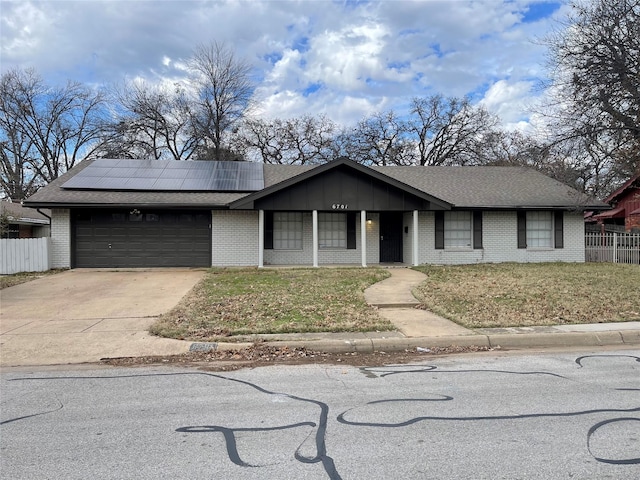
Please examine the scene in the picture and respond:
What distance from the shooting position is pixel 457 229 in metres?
20.0

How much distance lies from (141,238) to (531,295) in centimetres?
1460

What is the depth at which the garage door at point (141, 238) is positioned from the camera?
18.7 meters

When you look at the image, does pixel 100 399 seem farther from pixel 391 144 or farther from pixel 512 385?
pixel 391 144

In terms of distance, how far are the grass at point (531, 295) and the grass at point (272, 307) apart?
1.88 m

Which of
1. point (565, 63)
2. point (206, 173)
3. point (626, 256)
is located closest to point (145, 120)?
point (206, 173)

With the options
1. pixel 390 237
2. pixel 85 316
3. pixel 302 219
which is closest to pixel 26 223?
pixel 302 219

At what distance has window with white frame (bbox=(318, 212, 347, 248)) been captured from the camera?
65.7ft

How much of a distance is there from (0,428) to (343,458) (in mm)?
3185

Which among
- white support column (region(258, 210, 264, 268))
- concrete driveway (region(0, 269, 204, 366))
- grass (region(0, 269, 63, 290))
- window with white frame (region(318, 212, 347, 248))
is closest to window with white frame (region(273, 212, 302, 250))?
window with white frame (region(318, 212, 347, 248))

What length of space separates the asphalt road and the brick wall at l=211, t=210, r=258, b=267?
12.9m

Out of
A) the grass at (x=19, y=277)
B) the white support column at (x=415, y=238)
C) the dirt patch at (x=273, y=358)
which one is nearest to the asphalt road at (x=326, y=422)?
the dirt patch at (x=273, y=358)

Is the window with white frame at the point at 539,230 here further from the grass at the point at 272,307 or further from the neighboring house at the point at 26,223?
the neighboring house at the point at 26,223

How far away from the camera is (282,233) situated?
19844 mm

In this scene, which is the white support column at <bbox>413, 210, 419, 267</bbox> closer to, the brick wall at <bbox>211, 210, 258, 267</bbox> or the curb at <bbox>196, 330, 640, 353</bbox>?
the brick wall at <bbox>211, 210, 258, 267</bbox>
